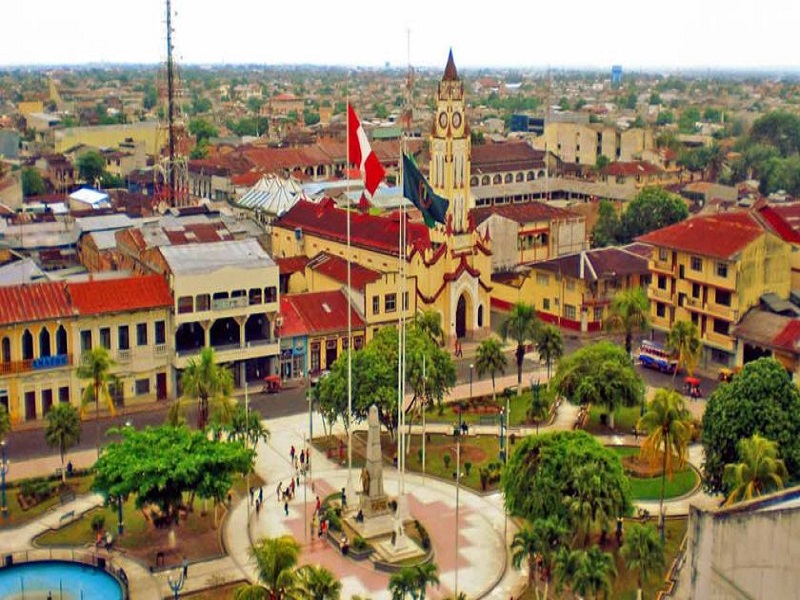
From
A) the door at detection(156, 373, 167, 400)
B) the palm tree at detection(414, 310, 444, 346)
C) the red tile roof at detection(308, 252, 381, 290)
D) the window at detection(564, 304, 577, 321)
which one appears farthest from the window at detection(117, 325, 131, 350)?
the window at detection(564, 304, 577, 321)

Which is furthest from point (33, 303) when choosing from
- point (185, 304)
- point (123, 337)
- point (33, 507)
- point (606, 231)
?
point (606, 231)

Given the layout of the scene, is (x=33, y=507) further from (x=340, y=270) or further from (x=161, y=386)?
(x=340, y=270)

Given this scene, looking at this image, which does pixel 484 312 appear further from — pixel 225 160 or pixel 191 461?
pixel 225 160

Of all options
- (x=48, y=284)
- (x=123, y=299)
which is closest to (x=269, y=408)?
(x=123, y=299)

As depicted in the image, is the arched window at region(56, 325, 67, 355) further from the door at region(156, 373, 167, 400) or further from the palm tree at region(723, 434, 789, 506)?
the palm tree at region(723, 434, 789, 506)

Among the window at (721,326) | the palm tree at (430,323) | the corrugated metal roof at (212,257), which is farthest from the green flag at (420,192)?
the window at (721,326)

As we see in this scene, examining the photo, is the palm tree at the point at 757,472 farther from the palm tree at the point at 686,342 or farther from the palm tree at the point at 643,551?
the palm tree at the point at 686,342
